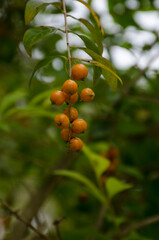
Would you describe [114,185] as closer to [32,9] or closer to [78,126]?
[78,126]

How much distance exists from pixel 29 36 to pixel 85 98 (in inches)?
6.5

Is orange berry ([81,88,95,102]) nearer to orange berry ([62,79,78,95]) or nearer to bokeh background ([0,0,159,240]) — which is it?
orange berry ([62,79,78,95])

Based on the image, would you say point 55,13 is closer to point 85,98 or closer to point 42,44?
point 42,44

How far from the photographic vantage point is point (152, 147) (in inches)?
66.7

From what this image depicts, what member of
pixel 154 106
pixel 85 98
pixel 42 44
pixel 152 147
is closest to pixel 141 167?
pixel 152 147

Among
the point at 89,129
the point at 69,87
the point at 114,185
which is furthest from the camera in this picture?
the point at 89,129

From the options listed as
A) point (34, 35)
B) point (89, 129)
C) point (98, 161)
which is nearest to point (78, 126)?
point (34, 35)

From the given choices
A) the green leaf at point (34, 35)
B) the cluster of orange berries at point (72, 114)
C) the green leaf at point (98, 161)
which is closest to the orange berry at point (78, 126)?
the cluster of orange berries at point (72, 114)

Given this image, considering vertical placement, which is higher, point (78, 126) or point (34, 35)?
point (34, 35)

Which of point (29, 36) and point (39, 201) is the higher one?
point (29, 36)

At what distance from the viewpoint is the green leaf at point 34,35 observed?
1.83 ft

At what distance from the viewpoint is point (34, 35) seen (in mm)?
574

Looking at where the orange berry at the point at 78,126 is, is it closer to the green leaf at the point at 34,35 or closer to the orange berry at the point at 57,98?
the orange berry at the point at 57,98

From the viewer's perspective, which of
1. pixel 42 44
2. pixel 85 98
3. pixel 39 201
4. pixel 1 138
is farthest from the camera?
pixel 1 138
